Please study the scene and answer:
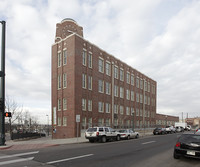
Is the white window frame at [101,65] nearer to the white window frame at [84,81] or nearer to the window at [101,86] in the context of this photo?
the window at [101,86]

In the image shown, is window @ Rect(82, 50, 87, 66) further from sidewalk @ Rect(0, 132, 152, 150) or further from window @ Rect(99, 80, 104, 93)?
sidewalk @ Rect(0, 132, 152, 150)

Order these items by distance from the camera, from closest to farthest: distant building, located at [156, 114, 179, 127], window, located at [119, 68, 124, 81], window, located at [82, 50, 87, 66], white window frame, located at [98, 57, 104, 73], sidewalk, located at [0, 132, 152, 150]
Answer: sidewalk, located at [0, 132, 152, 150]
window, located at [82, 50, 87, 66]
white window frame, located at [98, 57, 104, 73]
window, located at [119, 68, 124, 81]
distant building, located at [156, 114, 179, 127]

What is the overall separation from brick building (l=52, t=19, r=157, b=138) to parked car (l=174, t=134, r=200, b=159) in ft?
68.8

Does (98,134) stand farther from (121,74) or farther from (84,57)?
(121,74)

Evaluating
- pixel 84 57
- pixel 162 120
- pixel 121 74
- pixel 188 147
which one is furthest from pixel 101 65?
pixel 162 120

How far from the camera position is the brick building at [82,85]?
3147 centimetres

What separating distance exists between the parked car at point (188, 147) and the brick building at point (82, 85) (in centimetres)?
2097

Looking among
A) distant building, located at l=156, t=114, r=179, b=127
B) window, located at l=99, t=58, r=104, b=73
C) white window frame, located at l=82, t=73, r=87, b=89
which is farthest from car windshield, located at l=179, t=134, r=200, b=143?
distant building, located at l=156, t=114, r=179, b=127

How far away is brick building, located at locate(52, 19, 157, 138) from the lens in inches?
1239

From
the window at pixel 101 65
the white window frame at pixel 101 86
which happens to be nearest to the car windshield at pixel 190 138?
the white window frame at pixel 101 86

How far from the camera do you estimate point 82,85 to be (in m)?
32.7

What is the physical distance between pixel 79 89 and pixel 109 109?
10.0 meters

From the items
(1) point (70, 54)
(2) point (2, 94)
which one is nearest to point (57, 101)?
(1) point (70, 54)

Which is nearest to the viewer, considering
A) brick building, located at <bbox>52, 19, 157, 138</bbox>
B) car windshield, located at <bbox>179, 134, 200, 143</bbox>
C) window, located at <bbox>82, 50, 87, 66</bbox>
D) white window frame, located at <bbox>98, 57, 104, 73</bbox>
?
car windshield, located at <bbox>179, 134, 200, 143</bbox>
